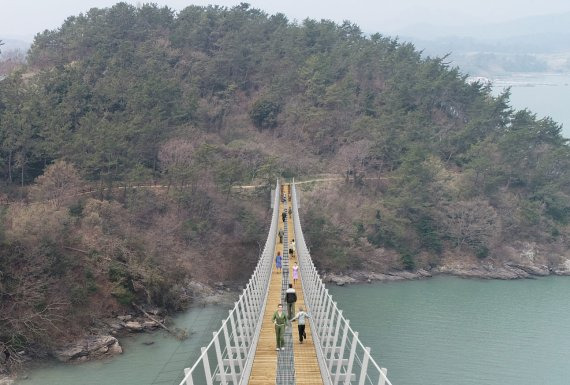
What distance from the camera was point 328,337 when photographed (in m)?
7.58

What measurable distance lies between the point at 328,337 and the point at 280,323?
69cm

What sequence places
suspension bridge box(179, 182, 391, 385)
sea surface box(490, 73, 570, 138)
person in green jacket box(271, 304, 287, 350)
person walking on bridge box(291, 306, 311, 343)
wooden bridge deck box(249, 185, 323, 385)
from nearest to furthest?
1. suspension bridge box(179, 182, 391, 385)
2. wooden bridge deck box(249, 185, 323, 385)
3. person in green jacket box(271, 304, 287, 350)
4. person walking on bridge box(291, 306, 311, 343)
5. sea surface box(490, 73, 570, 138)

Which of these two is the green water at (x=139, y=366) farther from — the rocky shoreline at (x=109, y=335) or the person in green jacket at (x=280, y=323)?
the person in green jacket at (x=280, y=323)

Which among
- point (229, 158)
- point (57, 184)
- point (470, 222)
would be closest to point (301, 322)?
point (57, 184)

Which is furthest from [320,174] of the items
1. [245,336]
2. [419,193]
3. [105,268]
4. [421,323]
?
[245,336]

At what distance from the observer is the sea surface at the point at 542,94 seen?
72.0 metres

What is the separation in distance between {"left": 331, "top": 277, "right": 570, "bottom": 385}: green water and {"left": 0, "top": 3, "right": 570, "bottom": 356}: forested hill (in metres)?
2.93

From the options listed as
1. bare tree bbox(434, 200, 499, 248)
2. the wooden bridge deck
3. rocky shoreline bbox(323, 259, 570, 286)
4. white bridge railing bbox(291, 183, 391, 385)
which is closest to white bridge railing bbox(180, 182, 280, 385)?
the wooden bridge deck

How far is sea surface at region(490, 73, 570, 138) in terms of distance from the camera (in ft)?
236

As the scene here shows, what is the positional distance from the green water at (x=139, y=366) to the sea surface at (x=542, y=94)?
115 ft

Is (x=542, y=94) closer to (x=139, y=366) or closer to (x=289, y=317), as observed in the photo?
(x=139, y=366)

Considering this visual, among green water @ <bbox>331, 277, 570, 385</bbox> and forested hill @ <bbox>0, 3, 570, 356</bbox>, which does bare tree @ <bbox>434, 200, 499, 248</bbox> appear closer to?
forested hill @ <bbox>0, 3, 570, 356</bbox>

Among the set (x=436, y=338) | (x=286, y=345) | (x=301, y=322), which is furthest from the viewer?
(x=436, y=338)

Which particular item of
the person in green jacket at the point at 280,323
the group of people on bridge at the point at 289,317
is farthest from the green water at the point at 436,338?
the person in green jacket at the point at 280,323
